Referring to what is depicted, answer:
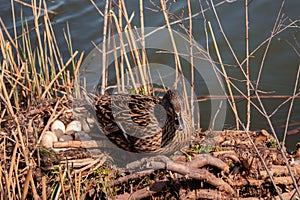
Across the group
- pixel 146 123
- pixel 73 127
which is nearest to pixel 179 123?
pixel 146 123

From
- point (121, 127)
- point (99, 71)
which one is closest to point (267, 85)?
point (99, 71)

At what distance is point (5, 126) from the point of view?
3.96 meters

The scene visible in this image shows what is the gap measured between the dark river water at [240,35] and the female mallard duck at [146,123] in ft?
5.20

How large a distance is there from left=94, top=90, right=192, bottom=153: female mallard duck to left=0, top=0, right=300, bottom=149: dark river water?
159 cm

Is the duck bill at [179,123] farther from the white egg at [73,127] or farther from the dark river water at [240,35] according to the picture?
the dark river water at [240,35]

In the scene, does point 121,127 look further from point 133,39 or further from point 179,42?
point 179,42

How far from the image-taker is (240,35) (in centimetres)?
672

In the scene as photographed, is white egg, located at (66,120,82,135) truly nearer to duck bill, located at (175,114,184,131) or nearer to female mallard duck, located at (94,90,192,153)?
female mallard duck, located at (94,90,192,153)

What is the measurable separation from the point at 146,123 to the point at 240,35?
3.23 m

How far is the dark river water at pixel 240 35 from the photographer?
584 centimetres

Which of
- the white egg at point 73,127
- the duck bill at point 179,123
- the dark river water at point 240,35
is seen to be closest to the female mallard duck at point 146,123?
the duck bill at point 179,123

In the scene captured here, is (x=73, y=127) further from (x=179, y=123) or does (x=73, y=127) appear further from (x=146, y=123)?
(x=179, y=123)

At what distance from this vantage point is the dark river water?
5.84m

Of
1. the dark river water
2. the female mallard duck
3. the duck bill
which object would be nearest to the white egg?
the female mallard duck
